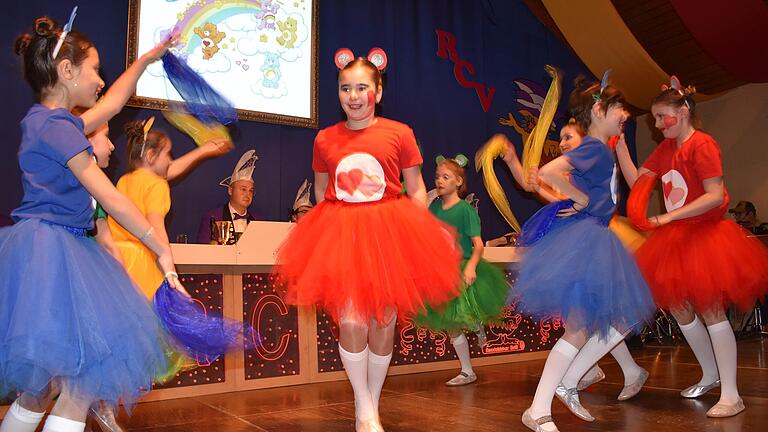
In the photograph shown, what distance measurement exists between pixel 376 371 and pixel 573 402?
89cm

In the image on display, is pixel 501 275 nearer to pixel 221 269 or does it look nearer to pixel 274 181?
pixel 221 269

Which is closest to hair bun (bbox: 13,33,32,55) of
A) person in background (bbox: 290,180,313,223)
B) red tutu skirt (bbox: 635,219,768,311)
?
red tutu skirt (bbox: 635,219,768,311)

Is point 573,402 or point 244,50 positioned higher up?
point 244,50

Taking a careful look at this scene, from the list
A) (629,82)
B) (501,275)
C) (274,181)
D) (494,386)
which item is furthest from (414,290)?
(629,82)

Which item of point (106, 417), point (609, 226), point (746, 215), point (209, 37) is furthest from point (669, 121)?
point (746, 215)

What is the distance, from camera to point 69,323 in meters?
1.59

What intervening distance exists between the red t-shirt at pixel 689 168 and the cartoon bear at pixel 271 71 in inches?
132

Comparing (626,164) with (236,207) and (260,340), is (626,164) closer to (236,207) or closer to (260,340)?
(260,340)

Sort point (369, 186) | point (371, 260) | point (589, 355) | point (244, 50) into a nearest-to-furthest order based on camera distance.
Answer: point (371, 260) < point (369, 186) < point (589, 355) < point (244, 50)

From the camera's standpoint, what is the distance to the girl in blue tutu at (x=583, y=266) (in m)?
2.48

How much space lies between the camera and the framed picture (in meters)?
5.12

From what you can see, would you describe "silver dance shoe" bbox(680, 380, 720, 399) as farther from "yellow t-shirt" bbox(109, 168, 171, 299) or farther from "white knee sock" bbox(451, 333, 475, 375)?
"yellow t-shirt" bbox(109, 168, 171, 299)

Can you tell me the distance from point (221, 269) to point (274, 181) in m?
1.85

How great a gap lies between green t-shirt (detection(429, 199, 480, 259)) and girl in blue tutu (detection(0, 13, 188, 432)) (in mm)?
2466
